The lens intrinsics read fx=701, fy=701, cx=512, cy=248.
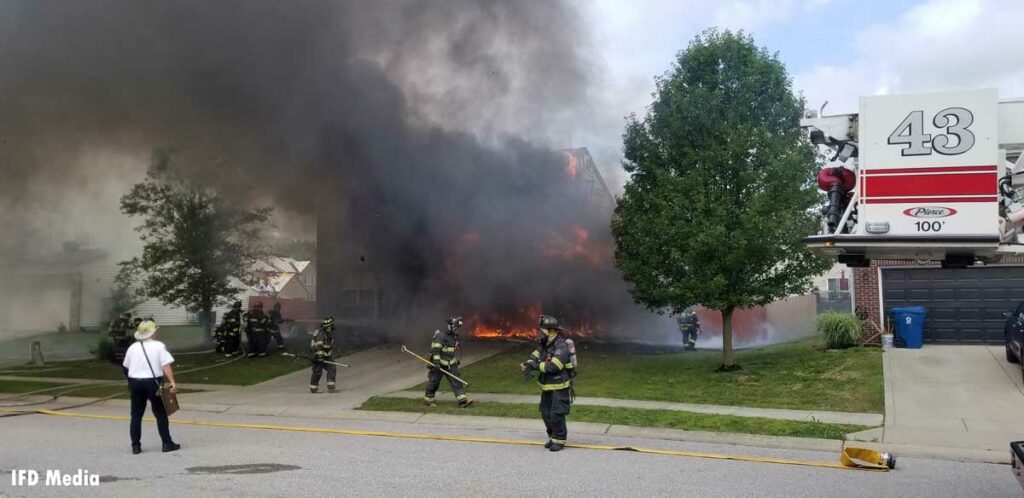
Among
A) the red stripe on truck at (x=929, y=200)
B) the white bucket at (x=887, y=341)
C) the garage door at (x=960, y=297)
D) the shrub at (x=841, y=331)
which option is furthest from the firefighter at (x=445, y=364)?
the garage door at (x=960, y=297)

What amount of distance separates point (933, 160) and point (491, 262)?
1615 cm

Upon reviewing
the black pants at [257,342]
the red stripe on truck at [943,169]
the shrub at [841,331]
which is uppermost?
the red stripe on truck at [943,169]

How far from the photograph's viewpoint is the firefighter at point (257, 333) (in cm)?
1688

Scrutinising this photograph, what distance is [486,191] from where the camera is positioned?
19.9m

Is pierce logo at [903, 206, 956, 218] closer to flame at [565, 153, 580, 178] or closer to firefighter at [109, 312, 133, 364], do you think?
flame at [565, 153, 580, 178]

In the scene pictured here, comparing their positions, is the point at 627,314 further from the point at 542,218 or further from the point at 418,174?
the point at 418,174

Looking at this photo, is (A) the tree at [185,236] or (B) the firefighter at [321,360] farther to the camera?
(A) the tree at [185,236]

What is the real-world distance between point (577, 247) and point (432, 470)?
553 inches

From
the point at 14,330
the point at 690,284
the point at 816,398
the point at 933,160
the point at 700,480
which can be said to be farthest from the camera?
the point at 14,330

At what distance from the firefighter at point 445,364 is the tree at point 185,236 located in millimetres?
11469

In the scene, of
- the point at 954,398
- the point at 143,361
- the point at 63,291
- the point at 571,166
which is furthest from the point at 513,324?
the point at 63,291

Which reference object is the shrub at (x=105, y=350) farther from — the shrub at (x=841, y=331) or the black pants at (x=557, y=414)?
the shrub at (x=841, y=331)

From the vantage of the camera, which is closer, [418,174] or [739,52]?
[739,52]

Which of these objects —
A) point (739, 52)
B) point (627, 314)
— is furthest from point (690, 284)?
point (627, 314)
